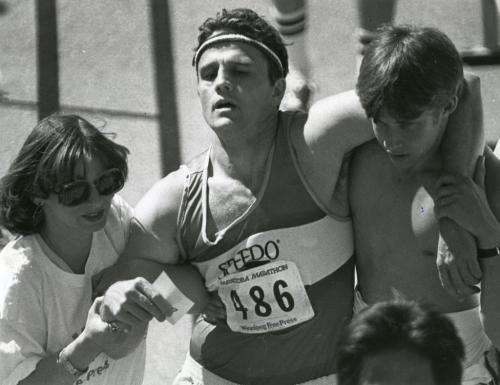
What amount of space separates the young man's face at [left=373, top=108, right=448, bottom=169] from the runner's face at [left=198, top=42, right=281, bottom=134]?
482 mm

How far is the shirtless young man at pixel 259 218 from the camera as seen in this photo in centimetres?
332

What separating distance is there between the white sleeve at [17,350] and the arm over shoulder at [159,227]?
1.42ft

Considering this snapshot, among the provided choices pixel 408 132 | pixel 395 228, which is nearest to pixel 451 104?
pixel 408 132

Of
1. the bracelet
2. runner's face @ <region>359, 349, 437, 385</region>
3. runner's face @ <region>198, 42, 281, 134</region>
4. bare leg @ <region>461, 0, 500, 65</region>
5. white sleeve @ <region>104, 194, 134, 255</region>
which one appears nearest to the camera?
runner's face @ <region>359, 349, 437, 385</region>

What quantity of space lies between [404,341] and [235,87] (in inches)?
54.4

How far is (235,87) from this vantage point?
3311mm

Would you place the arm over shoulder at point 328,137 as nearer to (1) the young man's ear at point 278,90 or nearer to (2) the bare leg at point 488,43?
(1) the young man's ear at point 278,90

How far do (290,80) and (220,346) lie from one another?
196 cm

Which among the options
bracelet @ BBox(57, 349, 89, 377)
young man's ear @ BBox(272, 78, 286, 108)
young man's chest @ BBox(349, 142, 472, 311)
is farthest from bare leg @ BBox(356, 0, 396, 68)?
bracelet @ BBox(57, 349, 89, 377)

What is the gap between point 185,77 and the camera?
18.8 feet

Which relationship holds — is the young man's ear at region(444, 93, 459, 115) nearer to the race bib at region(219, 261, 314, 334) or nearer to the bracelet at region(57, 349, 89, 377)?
the race bib at region(219, 261, 314, 334)

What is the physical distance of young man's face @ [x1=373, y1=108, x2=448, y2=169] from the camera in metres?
2.95

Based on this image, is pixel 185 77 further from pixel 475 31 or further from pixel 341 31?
pixel 475 31

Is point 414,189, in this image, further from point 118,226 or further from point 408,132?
point 118,226
